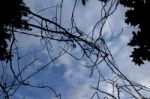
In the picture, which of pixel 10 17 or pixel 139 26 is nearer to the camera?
pixel 10 17

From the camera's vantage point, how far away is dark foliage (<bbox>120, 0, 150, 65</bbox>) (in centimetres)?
326

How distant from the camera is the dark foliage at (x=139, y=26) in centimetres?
326

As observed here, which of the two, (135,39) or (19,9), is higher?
(135,39)

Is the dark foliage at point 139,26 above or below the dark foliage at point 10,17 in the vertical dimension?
above

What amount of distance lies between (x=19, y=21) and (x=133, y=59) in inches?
68.4

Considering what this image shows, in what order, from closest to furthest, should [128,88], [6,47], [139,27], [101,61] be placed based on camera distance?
[128,88], [101,61], [6,47], [139,27]

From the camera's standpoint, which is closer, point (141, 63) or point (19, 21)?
point (19, 21)

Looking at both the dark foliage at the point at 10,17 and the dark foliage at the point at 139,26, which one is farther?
the dark foliage at the point at 139,26

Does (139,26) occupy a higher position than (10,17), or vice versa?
(139,26)

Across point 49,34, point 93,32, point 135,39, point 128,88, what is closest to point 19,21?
point 49,34

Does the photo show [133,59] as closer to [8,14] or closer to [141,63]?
[141,63]

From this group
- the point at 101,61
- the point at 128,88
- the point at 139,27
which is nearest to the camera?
the point at 128,88

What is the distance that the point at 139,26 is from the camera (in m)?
3.52

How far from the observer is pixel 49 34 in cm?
246
